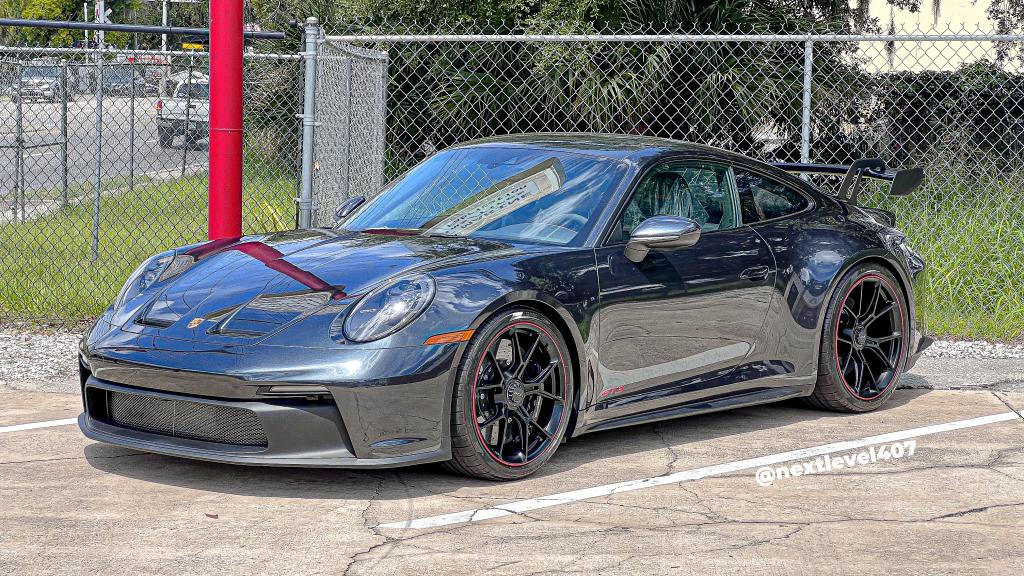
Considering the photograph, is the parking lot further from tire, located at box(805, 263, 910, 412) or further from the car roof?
the car roof

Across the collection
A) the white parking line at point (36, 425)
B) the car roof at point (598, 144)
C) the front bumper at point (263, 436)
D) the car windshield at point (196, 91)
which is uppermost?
the car roof at point (598, 144)

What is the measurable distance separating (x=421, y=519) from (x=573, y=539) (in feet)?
1.79

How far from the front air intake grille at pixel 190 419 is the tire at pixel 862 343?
2896mm

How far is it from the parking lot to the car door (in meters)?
0.32

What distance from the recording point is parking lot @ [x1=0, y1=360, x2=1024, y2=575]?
146 inches

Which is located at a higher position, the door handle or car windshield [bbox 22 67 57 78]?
car windshield [bbox 22 67 57 78]

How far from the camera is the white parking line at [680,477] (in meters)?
4.14

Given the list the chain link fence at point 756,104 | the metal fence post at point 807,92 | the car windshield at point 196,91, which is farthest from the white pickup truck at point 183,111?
the metal fence post at point 807,92

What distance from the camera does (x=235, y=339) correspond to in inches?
168

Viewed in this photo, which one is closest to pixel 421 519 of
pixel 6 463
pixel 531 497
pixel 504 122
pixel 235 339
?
pixel 531 497

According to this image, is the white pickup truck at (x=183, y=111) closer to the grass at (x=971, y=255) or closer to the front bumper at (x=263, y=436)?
the grass at (x=971, y=255)

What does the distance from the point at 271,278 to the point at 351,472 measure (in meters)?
0.83

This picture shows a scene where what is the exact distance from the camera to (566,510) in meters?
4.28

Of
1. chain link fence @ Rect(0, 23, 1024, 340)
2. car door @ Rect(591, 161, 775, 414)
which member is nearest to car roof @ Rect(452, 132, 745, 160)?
car door @ Rect(591, 161, 775, 414)
